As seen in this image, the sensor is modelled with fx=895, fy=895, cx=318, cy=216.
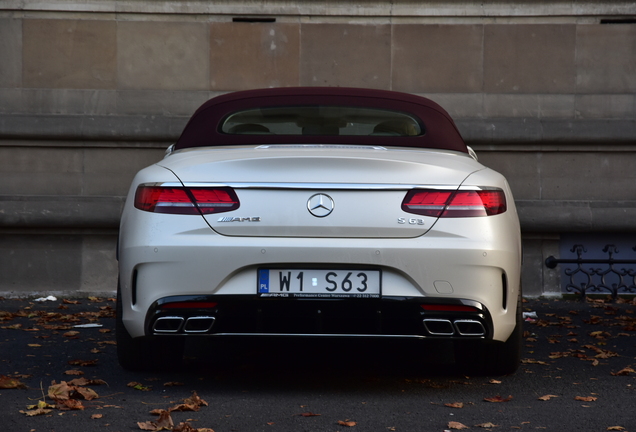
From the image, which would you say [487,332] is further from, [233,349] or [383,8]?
[383,8]

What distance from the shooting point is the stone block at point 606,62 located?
9.55 meters

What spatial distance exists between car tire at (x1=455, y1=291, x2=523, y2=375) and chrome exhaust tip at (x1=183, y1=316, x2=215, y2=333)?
55.2 inches

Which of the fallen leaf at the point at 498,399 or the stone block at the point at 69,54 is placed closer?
the fallen leaf at the point at 498,399

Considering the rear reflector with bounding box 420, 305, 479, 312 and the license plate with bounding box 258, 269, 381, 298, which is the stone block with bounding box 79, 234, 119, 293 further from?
the rear reflector with bounding box 420, 305, 479, 312

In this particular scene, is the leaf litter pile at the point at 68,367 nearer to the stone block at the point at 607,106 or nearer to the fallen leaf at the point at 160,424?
the fallen leaf at the point at 160,424

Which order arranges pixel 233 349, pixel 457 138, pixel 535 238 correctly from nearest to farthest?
pixel 457 138
pixel 233 349
pixel 535 238

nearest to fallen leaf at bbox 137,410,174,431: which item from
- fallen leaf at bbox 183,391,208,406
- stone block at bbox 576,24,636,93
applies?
fallen leaf at bbox 183,391,208,406

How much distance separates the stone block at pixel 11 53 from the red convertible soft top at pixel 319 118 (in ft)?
15.8

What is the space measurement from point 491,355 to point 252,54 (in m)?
5.70

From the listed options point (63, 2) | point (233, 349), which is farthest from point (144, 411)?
point (63, 2)

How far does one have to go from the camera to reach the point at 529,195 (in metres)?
9.52

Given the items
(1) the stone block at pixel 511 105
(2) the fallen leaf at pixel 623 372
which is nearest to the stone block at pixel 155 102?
(1) the stone block at pixel 511 105

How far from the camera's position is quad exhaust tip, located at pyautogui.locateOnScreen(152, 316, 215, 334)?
4160mm

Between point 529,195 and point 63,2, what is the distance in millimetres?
5392
